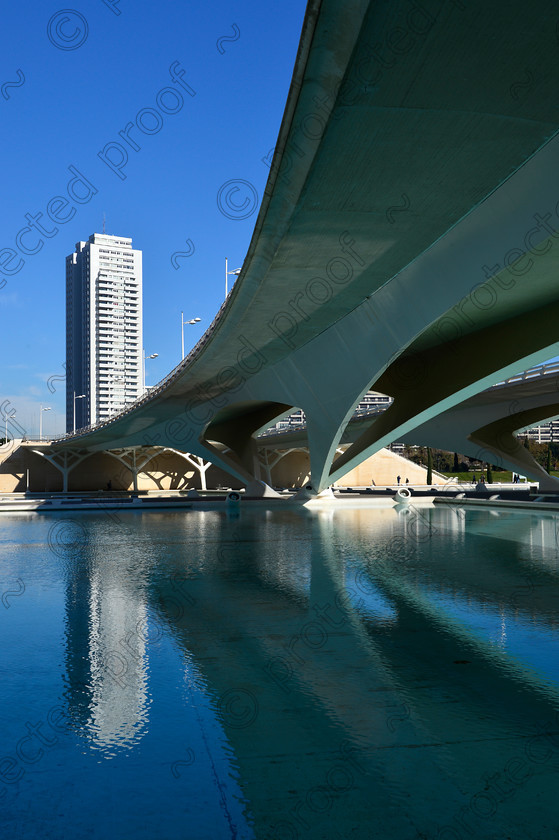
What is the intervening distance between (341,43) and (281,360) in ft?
65.2

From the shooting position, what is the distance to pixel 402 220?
13.2m

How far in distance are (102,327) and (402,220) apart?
118 meters

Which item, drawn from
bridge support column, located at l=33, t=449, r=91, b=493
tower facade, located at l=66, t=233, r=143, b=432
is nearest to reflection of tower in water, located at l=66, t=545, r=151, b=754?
bridge support column, located at l=33, t=449, r=91, b=493

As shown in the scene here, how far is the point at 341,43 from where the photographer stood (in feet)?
24.7

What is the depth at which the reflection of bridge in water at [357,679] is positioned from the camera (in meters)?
3.70

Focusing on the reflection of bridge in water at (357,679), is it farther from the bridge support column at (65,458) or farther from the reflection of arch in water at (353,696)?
the bridge support column at (65,458)

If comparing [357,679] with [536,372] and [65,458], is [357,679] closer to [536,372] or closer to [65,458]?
[536,372]

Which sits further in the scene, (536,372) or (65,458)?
(65,458)

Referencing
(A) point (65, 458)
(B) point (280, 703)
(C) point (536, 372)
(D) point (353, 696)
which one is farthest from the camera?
(A) point (65, 458)

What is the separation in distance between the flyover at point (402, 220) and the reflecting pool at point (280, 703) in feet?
20.8

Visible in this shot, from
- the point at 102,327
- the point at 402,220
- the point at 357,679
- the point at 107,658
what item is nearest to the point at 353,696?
the point at 357,679

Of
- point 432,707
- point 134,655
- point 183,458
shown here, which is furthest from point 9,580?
point 183,458

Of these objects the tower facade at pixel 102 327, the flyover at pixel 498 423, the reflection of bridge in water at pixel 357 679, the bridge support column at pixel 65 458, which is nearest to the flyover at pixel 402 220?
the reflection of bridge in water at pixel 357 679

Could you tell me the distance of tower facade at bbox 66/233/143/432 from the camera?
4882 inches
